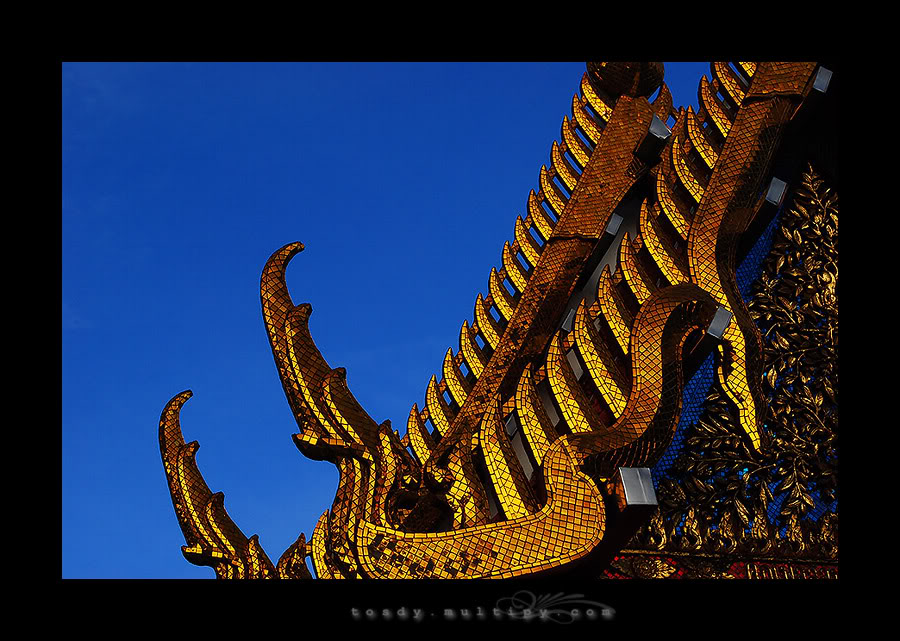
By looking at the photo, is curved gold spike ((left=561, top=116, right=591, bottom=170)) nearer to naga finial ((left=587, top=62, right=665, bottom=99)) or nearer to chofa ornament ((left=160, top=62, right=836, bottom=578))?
chofa ornament ((left=160, top=62, right=836, bottom=578))

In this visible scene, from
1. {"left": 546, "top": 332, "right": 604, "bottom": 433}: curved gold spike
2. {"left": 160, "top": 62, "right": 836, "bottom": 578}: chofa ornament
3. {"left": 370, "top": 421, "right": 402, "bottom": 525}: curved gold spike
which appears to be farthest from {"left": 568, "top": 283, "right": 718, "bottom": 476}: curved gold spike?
{"left": 370, "top": 421, "right": 402, "bottom": 525}: curved gold spike

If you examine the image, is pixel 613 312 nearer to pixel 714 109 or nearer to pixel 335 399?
pixel 335 399

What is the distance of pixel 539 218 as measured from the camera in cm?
637

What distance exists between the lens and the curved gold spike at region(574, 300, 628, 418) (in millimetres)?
4625

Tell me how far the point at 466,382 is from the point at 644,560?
1513 millimetres

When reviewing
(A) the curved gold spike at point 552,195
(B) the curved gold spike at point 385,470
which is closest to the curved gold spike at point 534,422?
(B) the curved gold spike at point 385,470

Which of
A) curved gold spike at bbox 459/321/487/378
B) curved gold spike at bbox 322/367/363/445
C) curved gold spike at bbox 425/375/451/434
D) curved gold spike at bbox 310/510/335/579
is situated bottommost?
curved gold spike at bbox 310/510/335/579

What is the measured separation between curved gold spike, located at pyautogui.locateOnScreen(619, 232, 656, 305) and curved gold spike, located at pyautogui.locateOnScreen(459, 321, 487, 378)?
1.09 m

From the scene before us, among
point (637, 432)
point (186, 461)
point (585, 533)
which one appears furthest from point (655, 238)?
point (186, 461)

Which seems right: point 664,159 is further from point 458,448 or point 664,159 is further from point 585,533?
point 585,533

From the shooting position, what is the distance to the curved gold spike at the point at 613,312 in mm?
4812

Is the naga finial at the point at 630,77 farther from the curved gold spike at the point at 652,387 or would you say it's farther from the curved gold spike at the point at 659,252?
the curved gold spike at the point at 652,387

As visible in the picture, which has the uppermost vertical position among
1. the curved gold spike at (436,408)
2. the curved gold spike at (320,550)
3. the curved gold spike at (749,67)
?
the curved gold spike at (749,67)

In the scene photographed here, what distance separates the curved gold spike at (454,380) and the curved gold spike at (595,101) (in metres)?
1.38
